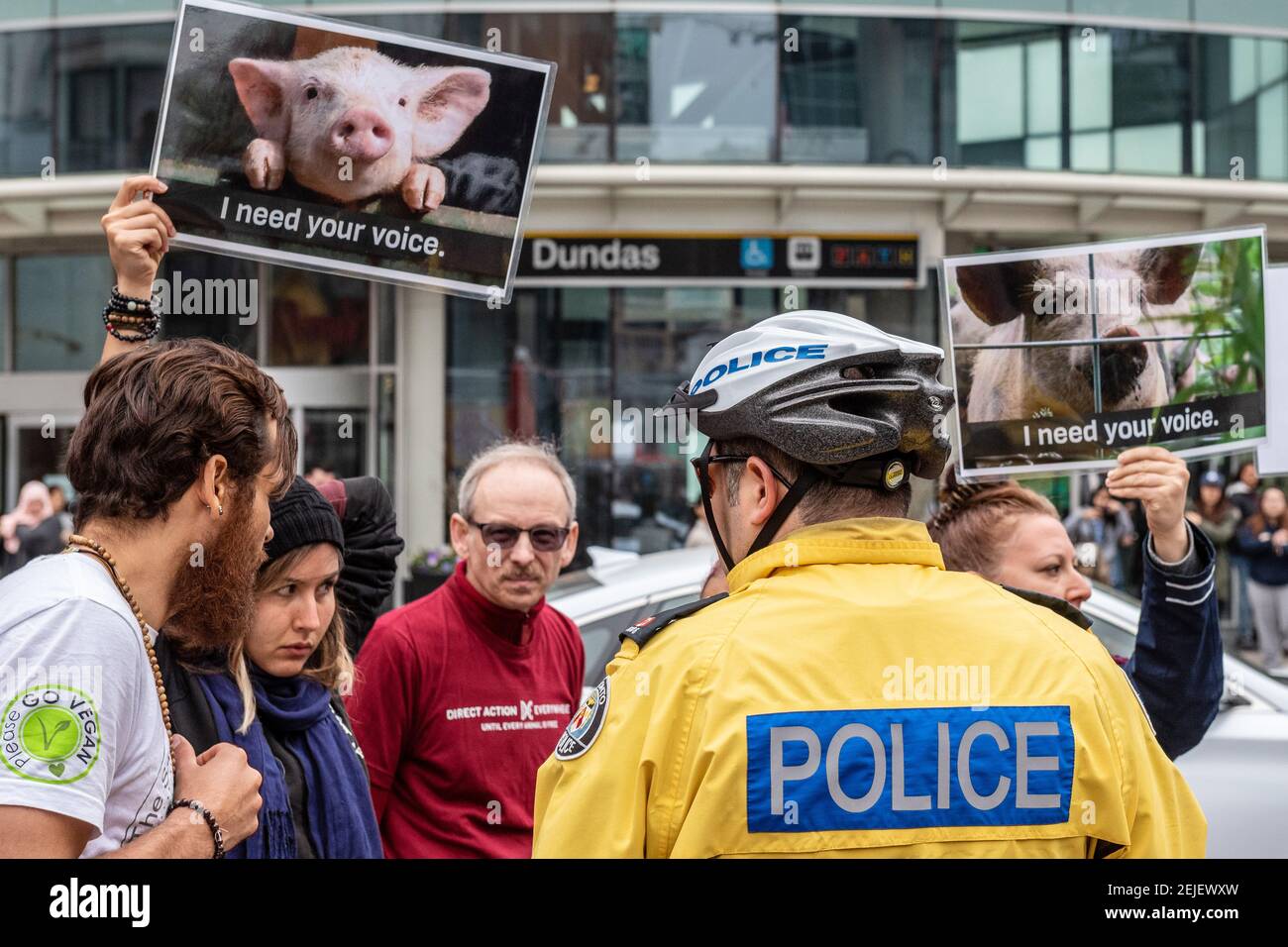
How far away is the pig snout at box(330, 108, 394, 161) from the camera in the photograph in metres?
2.68

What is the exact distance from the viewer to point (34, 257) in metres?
15.7

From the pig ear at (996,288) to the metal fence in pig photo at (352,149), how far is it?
102 centimetres

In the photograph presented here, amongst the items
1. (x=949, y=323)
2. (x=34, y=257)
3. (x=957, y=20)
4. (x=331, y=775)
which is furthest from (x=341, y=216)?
(x=34, y=257)

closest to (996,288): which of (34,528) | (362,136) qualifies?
(362,136)

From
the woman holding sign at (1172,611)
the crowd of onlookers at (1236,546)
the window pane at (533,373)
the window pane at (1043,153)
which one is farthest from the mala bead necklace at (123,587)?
the window pane at (1043,153)

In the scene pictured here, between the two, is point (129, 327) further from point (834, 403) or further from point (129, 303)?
point (834, 403)

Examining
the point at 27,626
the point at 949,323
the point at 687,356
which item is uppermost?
the point at 687,356

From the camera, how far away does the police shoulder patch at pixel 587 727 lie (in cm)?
165

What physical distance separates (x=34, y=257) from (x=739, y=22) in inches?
350

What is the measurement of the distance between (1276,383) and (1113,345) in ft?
1.37

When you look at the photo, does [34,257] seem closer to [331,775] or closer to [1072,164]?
[1072,164]

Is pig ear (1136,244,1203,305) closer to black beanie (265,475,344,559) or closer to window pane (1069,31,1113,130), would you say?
black beanie (265,475,344,559)
